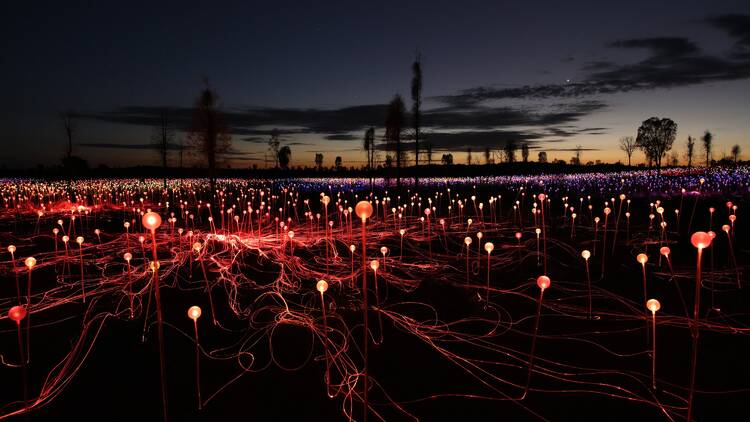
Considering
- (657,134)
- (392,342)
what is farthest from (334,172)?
(392,342)

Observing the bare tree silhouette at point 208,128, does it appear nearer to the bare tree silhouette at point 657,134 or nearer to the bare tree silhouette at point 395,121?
the bare tree silhouette at point 395,121

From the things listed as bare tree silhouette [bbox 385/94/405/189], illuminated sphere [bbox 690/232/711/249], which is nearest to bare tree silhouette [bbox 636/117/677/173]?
bare tree silhouette [bbox 385/94/405/189]

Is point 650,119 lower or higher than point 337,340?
higher

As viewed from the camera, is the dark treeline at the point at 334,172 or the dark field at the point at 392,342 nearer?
the dark field at the point at 392,342

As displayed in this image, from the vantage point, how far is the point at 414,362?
5.10 metres

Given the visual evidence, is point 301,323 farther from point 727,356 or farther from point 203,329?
point 727,356

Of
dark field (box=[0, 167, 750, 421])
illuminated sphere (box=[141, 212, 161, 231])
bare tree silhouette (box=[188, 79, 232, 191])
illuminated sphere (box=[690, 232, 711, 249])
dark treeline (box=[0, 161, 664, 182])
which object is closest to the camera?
illuminated sphere (box=[690, 232, 711, 249])

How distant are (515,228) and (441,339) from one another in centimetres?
808

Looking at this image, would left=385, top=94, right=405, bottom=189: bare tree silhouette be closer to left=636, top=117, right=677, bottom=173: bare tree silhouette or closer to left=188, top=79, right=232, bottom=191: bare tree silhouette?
left=188, top=79, right=232, bottom=191: bare tree silhouette

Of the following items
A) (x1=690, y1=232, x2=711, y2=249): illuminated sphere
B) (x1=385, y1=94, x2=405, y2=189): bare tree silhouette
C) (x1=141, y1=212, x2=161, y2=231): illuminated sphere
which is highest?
(x1=385, y1=94, x2=405, y2=189): bare tree silhouette

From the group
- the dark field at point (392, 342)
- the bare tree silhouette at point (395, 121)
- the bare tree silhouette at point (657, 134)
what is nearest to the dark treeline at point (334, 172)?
the bare tree silhouette at point (657, 134)

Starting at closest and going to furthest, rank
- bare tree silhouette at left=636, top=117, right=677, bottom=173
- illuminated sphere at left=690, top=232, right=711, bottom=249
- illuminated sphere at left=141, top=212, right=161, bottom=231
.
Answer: illuminated sphere at left=690, top=232, right=711, bottom=249, illuminated sphere at left=141, top=212, right=161, bottom=231, bare tree silhouette at left=636, top=117, right=677, bottom=173

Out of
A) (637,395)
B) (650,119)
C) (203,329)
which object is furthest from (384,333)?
(650,119)

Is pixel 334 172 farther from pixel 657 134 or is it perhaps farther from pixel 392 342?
pixel 392 342
